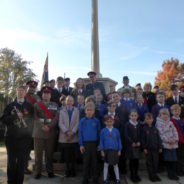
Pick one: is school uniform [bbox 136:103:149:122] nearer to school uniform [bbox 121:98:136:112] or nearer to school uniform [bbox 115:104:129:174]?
school uniform [bbox 121:98:136:112]

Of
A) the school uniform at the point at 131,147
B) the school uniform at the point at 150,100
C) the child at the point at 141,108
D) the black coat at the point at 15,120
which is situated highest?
the school uniform at the point at 150,100

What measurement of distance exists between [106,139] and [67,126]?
45.2 inches

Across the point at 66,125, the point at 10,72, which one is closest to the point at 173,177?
the point at 66,125

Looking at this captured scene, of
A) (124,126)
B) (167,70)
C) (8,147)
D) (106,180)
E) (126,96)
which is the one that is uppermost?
(167,70)

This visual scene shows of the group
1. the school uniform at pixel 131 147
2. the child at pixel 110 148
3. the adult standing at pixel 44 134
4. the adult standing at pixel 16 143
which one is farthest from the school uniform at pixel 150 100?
the adult standing at pixel 16 143

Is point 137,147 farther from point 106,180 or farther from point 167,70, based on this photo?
point 167,70

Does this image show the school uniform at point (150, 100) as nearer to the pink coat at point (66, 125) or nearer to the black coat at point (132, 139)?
the black coat at point (132, 139)

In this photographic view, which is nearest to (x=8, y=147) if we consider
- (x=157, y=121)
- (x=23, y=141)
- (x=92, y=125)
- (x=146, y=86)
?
(x=23, y=141)

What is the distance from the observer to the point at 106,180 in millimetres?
4926

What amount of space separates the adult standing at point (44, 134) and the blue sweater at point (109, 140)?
138 centimetres

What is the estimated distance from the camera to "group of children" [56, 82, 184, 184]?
506cm

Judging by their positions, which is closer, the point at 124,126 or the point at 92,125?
the point at 92,125

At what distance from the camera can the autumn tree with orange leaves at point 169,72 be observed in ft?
132

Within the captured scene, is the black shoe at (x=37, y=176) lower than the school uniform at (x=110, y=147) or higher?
lower
